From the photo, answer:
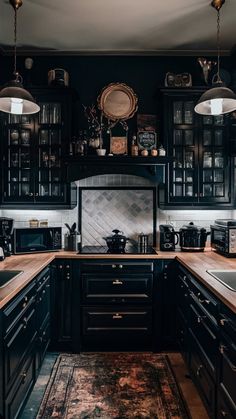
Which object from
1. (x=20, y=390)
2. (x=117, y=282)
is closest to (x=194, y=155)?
(x=117, y=282)

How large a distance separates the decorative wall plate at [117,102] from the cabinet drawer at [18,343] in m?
2.26

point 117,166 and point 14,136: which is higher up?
point 14,136

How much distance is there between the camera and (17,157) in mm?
3719

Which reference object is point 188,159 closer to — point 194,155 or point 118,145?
point 194,155

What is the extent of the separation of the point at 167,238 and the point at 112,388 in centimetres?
148

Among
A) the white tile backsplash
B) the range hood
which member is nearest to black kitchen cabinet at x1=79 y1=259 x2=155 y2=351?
the white tile backsplash

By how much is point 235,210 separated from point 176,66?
1695 millimetres

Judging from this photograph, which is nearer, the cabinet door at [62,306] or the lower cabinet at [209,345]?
the lower cabinet at [209,345]

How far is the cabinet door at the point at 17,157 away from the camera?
12.2ft

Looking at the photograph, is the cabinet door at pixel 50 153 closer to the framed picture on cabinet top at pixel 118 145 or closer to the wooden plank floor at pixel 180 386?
the framed picture on cabinet top at pixel 118 145

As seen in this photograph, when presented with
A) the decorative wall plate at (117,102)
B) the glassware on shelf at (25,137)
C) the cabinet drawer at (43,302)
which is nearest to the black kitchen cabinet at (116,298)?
the cabinet drawer at (43,302)

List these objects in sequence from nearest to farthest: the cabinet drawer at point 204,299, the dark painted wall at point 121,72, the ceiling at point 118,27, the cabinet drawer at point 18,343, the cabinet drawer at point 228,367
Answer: the cabinet drawer at point 228,367
the cabinet drawer at point 18,343
the cabinet drawer at point 204,299
the ceiling at point 118,27
the dark painted wall at point 121,72

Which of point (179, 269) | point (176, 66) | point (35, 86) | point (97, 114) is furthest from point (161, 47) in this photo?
point (179, 269)

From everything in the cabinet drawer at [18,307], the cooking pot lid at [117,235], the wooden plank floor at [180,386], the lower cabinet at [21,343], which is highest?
the cooking pot lid at [117,235]
